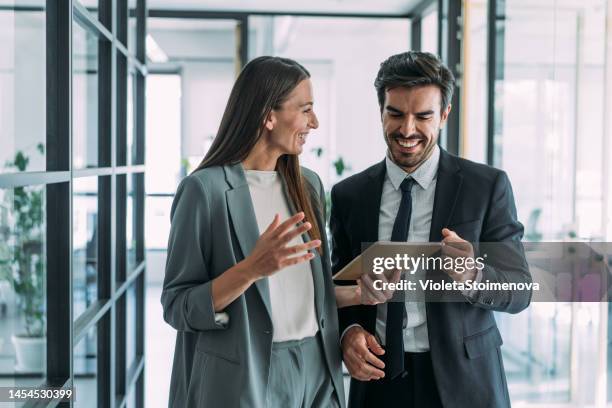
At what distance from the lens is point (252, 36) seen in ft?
14.5

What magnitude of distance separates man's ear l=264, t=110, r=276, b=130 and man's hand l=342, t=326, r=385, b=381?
51 cm

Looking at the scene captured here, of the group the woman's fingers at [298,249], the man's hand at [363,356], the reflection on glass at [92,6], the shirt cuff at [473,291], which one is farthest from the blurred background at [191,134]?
the shirt cuff at [473,291]

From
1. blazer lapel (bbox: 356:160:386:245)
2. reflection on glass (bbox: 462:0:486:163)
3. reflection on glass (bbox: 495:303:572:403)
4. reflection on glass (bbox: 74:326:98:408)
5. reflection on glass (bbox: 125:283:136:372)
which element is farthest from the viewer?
reflection on glass (bbox: 462:0:486:163)

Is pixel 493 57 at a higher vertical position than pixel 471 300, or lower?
higher

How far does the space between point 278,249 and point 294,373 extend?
324 millimetres

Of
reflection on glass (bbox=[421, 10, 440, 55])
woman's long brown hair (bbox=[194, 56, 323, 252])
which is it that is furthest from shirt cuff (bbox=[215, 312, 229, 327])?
reflection on glass (bbox=[421, 10, 440, 55])

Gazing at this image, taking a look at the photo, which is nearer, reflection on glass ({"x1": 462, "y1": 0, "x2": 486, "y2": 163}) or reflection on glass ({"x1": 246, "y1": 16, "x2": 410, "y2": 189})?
reflection on glass ({"x1": 462, "y1": 0, "x2": 486, "y2": 163})

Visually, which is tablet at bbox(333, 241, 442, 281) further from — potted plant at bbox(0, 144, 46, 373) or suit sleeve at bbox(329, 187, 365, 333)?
potted plant at bbox(0, 144, 46, 373)

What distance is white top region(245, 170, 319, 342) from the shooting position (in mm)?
1486

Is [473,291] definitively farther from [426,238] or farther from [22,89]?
[22,89]

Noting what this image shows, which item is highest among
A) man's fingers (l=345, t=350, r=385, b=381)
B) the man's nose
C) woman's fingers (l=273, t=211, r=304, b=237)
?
the man's nose

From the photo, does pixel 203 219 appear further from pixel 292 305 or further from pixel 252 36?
pixel 252 36

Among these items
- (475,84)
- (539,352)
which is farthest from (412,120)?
(475,84)

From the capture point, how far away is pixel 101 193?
2.21 m
